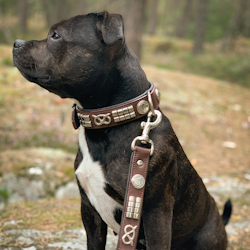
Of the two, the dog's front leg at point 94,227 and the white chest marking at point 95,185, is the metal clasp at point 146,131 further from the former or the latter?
the dog's front leg at point 94,227

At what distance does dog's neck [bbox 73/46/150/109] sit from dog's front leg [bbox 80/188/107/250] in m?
0.81

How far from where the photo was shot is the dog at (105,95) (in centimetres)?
187

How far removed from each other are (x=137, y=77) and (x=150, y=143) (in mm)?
447

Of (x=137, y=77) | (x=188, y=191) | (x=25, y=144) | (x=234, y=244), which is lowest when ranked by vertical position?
(x=25, y=144)

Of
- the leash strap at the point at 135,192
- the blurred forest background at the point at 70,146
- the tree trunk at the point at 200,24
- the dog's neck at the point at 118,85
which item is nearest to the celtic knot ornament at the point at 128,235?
the leash strap at the point at 135,192

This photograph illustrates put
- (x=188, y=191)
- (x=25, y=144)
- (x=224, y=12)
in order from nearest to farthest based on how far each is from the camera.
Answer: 1. (x=188, y=191)
2. (x=25, y=144)
3. (x=224, y=12)

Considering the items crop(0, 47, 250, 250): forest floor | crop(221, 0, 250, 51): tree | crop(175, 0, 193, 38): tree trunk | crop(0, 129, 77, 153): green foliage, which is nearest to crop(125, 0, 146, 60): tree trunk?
crop(0, 47, 250, 250): forest floor

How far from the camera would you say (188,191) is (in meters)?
2.20

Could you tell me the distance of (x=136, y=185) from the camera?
175 cm

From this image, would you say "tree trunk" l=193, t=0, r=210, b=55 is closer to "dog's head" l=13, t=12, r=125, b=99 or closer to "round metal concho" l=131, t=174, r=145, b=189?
"dog's head" l=13, t=12, r=125, b=99

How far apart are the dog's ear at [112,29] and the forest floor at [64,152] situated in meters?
1.94

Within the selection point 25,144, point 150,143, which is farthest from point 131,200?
point 25,144

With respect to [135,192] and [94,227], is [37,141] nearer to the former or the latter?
[94,227]

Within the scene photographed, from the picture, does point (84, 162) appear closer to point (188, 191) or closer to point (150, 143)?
point (150, 143)
